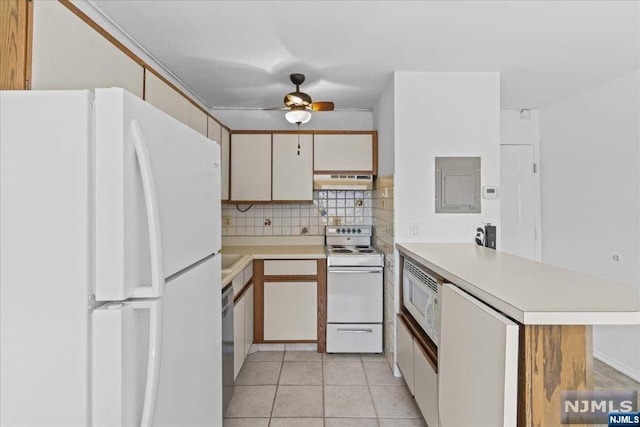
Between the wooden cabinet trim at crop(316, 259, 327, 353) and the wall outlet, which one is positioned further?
the wooden cabinet trim at crop(316, 259, 327, 353)

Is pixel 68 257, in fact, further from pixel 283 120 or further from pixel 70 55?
pixel 283 120

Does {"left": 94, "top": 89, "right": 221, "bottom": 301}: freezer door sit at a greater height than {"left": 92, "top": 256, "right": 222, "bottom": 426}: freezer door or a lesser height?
greater

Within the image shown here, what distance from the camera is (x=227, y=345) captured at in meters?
2.05

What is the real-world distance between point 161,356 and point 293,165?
2654mm

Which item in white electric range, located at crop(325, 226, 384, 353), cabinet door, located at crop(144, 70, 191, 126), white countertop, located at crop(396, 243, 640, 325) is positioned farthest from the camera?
white electric range, located at crop(325, 226, 384, 353)

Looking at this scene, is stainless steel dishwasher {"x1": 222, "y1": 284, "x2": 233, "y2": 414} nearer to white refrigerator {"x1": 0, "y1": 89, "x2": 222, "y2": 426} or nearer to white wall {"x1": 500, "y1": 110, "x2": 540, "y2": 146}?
white refrigerator {"x1": 0, "y1": 89, "x2": 222, "y2": 426}

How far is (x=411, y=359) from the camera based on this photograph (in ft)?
7.00

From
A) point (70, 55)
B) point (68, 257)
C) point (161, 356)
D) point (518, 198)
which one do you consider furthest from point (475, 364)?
point (518, 198)

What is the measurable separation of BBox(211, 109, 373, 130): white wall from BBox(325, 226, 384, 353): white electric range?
4.95 ft

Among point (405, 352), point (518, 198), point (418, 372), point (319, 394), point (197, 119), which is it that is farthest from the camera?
point (518, 198)

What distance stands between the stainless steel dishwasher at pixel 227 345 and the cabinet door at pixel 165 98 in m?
A: 1.14

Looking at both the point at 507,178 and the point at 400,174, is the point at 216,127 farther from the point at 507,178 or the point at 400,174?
the point at 507,178

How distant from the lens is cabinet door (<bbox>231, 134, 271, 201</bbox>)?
3404 millimetres

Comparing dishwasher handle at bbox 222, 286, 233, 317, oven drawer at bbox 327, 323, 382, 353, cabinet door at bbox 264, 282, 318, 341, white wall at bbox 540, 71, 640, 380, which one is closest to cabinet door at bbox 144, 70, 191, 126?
dishwasher handle at bbox 222, 286, 233, 317
